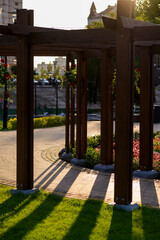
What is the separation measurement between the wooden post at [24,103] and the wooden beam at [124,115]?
191 cm

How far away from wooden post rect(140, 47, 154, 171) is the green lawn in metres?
2.81

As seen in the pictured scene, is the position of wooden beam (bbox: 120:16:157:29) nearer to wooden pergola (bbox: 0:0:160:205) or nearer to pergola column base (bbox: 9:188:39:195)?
wooden pergola (bbox: 0:0:160:205)

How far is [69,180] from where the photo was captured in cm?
967

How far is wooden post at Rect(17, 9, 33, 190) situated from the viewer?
7730mm

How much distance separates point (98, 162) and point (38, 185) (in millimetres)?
2462

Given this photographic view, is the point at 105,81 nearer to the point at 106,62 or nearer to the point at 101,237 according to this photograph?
the point at 106,62

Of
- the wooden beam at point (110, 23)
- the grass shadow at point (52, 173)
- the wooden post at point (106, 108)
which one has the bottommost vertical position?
the grass shadow at point (52, 173)

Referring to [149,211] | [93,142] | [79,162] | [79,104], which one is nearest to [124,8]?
[149,211]

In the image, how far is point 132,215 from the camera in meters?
6.85

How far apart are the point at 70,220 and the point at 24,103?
2494 millimetres

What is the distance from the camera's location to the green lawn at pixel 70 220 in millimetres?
6000

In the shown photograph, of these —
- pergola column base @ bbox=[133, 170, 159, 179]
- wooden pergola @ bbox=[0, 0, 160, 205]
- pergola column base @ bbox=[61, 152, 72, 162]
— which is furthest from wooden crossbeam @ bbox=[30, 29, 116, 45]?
pergola column base @ bbox=[61, 152, 72, 162]

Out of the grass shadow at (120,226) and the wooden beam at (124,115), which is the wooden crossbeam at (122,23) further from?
the grass shadow at (120,226)

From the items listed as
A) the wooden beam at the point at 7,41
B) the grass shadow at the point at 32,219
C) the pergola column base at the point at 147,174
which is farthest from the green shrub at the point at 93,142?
the wooden beam at the point at 7,41
